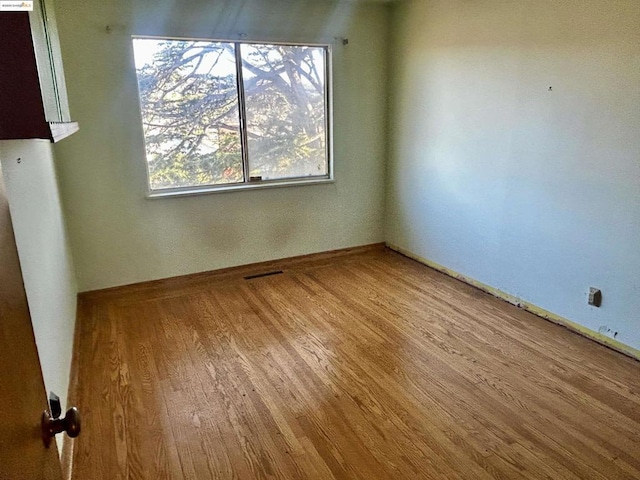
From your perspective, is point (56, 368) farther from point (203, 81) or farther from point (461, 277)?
point (461, 277)

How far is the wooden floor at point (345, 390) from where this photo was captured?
Result: 72.1 inches

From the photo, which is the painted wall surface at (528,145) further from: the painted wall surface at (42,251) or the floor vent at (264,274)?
the painted wall surface at (42,251)

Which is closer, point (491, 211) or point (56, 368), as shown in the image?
point (56, 368)

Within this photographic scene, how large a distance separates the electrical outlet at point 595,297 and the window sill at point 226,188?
7.59ft

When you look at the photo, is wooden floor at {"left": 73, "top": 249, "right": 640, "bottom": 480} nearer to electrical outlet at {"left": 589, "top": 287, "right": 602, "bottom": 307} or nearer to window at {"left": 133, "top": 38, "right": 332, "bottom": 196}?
electrical outlet at {"left": 589, "top": 287, "right": 602, "bottom": 307}

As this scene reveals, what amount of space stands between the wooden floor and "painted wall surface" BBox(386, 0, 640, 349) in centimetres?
40

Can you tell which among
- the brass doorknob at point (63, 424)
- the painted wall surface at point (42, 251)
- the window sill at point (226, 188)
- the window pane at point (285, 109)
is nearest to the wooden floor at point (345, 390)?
the painted wall surface at point (42, 251)

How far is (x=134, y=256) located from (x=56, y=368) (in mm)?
1789

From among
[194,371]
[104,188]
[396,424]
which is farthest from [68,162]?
[396,424]

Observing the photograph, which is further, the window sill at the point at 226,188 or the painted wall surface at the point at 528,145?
the window sill at the point at 226,188

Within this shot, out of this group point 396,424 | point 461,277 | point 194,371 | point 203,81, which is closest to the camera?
point 396,424

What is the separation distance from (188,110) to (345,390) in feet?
8.20

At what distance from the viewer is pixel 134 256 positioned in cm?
358

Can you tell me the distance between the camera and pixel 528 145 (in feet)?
10.0
